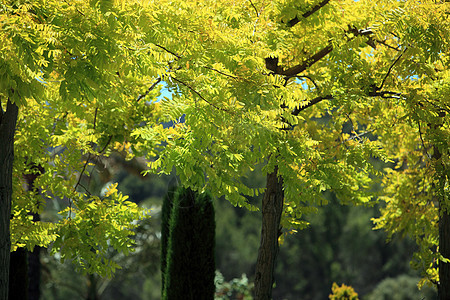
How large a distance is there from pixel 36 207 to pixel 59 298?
30367 mm

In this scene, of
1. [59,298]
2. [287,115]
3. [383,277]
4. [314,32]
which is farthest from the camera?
[383,277]

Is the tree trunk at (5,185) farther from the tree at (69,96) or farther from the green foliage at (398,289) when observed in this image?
the green foliage at (398,289)

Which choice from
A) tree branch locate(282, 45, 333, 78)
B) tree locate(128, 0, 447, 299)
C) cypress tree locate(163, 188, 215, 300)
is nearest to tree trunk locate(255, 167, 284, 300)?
tree locate(128, 0, 447, 299)

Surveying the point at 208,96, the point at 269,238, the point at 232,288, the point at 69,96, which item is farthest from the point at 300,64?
the point at 232,288

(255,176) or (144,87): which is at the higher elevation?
(255,176)

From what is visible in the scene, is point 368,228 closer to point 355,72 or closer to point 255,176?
point 255,176

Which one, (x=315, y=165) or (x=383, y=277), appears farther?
(x=383, y=277)

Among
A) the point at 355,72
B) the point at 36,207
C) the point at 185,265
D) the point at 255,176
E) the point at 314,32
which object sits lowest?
the point at 185,265

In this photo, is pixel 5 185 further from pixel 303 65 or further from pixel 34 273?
pixel 34 273

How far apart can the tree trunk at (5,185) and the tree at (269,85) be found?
192 centimetres

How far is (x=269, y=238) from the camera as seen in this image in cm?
942

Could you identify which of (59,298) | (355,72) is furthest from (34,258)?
(59,298)

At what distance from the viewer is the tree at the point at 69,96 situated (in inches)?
185

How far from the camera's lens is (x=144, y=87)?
9180 mm
